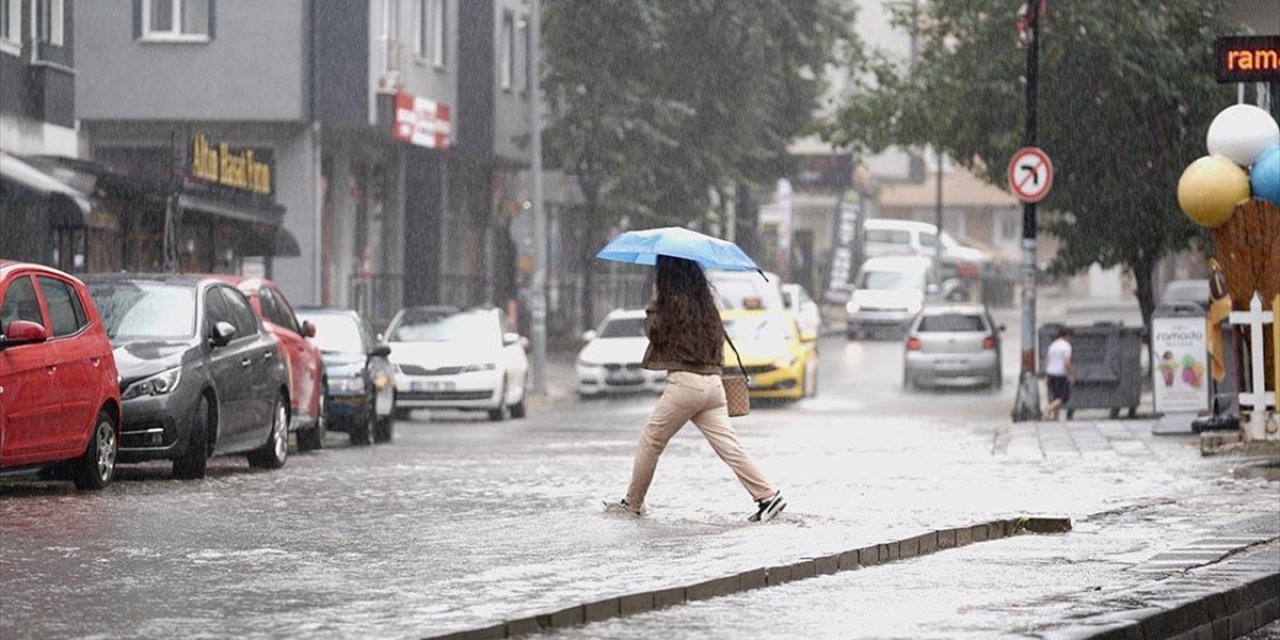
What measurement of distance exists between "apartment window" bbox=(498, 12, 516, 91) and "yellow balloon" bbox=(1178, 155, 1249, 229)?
34.1 m

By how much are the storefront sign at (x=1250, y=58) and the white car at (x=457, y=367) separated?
54.4ft

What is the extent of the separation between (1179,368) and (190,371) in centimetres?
1193

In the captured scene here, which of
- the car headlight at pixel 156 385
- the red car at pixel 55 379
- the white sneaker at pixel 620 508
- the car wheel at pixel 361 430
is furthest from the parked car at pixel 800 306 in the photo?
the white sneaker at pixel 620 508

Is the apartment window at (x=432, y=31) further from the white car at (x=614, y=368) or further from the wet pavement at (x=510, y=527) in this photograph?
the wet pavement at (x=510, y=527)

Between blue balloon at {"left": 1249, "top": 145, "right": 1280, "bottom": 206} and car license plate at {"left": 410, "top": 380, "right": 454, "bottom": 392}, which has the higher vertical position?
blue balloon at {"left": 1249, "top": 145, "right": 1280, "bottom": 206}

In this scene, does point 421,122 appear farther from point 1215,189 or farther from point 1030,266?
point 1215,189

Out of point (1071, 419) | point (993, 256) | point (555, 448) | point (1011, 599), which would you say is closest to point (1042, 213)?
point (1071, 419)

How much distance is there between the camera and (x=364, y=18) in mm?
44250

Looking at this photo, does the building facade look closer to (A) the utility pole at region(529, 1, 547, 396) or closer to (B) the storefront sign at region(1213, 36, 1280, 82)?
(A) the utility pole at region(529, 1, 547, 396)

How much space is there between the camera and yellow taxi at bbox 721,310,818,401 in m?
39.5

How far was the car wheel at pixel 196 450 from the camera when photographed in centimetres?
1900

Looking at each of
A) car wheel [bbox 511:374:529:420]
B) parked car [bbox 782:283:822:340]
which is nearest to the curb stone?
car wheel [bbox 511:374:529:420]

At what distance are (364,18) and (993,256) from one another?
A: 5335 cm

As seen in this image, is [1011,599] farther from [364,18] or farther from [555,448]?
[364,18]
